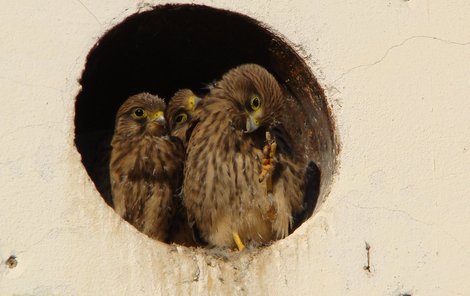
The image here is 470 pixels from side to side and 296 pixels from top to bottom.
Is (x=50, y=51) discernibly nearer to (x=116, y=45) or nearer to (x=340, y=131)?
(x=116, y=45)

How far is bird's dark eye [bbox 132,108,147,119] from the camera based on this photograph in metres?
6.28

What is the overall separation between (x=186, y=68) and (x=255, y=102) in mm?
901

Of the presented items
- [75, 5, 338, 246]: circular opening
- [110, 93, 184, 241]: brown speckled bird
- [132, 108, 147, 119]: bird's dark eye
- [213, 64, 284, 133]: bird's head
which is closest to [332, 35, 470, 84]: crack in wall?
[75, 5, 338, 246]: circular opening

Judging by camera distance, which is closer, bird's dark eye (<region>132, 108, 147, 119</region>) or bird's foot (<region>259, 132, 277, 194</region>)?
bird's foot (<region>259, 132, 277, 194</region>)

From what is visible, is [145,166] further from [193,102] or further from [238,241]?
[238,241]

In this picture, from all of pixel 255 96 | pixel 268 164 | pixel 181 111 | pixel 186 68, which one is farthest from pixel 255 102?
pixel 186 68

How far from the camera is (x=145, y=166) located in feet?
19.8

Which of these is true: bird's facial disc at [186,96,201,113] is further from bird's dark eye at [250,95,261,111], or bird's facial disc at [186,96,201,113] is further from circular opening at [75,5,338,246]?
bird's dark eye at [250,95,261,111]

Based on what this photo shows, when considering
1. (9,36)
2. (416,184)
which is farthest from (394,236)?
(9,36)

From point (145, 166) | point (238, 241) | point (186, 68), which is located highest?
point (186, 68)

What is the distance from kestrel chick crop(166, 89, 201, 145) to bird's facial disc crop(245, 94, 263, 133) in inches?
20.6

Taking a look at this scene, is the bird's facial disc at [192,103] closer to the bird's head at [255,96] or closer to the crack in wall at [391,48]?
the bird's head at [255,96]

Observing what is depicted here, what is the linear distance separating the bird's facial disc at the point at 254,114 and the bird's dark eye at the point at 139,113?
2.16 ft

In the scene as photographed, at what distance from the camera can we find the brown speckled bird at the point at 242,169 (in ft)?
18.7
